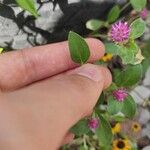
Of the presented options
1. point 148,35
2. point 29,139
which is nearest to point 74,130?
Answer: point 29,139

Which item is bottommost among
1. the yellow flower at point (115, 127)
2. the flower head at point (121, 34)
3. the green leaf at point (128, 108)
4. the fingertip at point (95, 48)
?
the yellow flower at point (115, 127)

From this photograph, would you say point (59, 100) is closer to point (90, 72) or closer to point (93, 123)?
point (90, 72)

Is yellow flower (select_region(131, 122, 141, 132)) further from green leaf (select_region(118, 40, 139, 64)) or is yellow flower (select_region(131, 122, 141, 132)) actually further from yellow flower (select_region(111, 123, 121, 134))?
green leaf (select_region(118, 40, 139, 64))

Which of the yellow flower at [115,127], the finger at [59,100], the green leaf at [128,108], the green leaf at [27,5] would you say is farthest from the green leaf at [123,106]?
the yellow flower at [115,127]

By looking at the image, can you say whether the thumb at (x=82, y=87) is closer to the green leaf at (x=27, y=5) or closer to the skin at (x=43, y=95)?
the skin at (x=43, y=95)

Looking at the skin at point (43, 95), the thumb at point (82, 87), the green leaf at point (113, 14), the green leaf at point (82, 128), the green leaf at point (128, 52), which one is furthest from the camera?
the green leaf at point (113, 14)

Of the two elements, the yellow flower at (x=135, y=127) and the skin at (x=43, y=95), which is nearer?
the skin at (x=43, y=95)

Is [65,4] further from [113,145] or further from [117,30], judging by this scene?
[113,145]
